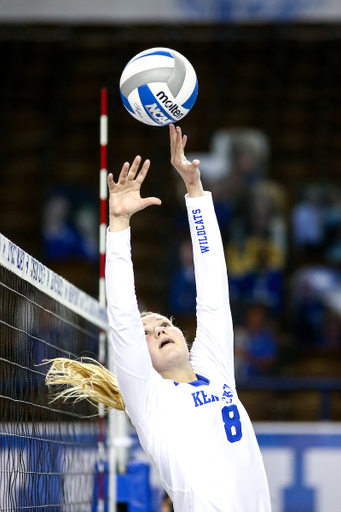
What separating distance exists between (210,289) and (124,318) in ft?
1.88

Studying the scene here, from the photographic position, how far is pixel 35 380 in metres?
3.23

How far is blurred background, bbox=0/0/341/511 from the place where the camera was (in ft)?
32.5

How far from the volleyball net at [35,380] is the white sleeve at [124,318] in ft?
1.30

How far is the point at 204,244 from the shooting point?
3.08 m

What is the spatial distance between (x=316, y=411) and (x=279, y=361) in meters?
1.12

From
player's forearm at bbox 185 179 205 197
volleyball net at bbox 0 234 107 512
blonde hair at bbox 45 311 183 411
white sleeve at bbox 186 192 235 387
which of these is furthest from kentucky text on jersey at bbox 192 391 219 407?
player's forearm at bbox 185 179 205 197

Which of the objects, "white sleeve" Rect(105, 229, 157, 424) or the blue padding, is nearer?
"white sleeve" Rect(105, 229, 157, 424)

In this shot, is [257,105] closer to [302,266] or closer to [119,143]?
[119,143]

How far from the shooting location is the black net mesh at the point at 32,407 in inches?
114

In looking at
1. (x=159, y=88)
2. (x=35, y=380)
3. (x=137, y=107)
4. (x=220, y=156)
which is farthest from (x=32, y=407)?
(x=220, y=156)

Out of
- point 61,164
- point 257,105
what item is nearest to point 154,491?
point 61,164

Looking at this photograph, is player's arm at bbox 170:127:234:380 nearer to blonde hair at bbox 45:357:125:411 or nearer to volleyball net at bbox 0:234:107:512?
blonde hair at bbox 45:357:125:411

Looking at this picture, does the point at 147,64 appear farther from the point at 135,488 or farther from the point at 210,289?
the point at 135,488

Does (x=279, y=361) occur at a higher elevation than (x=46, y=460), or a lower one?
higher
